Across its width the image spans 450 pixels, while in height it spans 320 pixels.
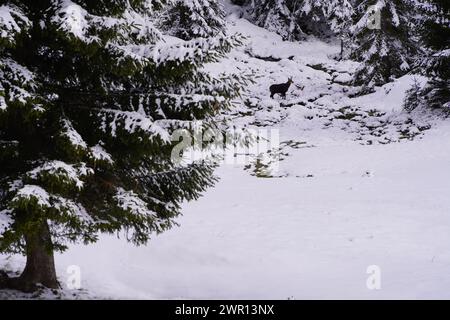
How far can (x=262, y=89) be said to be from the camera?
2809 centimetres

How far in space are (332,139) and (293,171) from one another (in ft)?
14.0

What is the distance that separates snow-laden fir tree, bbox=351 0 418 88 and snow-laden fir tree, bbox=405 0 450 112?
416 centimetres

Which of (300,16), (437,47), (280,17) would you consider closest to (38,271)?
(437,47)

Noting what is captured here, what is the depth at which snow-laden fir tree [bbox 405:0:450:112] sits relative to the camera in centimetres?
1848

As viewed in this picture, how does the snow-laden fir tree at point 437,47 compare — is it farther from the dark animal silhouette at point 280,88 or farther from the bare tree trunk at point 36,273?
the bare tree trunk at point 36,273

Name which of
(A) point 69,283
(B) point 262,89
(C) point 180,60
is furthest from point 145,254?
(B) point 262,89

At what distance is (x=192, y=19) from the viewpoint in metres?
27.2

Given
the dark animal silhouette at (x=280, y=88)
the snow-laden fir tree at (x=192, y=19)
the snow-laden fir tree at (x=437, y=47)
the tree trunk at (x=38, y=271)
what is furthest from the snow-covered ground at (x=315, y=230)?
the snow-laden fir tree at (x=192, y=19)

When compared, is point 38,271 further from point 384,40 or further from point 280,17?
point 280,17

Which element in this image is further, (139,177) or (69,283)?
(69,283)

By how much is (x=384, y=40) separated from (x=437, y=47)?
4.82 m

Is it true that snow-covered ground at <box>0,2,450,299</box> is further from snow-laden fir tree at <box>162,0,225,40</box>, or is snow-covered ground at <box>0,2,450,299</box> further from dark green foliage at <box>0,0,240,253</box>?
snow-laden fir tree at <box>162,0,225,40</box>

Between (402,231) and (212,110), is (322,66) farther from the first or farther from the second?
(212,110)

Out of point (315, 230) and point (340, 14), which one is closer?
point (315, 230)
